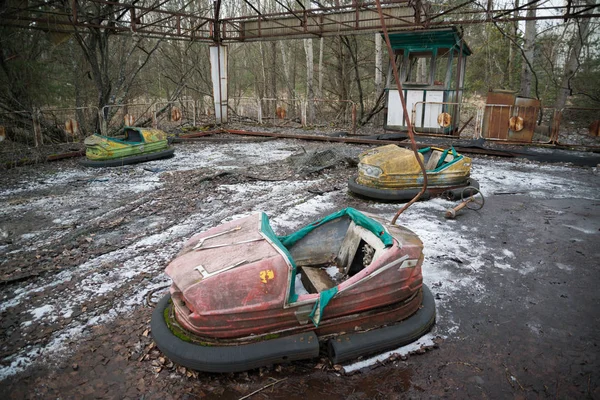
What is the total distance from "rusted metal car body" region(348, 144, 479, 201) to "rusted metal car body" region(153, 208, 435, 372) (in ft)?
8.13

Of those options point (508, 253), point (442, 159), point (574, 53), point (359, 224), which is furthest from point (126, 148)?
point (574, 53)

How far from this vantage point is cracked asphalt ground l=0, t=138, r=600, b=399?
2.20 meters

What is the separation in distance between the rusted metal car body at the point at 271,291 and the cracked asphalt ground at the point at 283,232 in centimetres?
22

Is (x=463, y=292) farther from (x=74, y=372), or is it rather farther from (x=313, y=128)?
(x=313, y=128)

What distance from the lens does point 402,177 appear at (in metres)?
5.24

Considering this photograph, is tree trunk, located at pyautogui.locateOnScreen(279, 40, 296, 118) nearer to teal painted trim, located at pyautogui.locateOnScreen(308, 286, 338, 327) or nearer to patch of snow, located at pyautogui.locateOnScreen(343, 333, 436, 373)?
A: patch of snow, located at pyautogui.locateOnScreen(343, 333, 436, 373)

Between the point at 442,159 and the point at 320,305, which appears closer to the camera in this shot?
the point at 320,305

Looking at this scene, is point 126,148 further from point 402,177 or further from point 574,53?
point 574,53

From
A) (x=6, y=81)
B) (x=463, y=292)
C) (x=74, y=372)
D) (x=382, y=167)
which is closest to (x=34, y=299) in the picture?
(x=74, y=372)

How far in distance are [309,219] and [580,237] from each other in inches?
114

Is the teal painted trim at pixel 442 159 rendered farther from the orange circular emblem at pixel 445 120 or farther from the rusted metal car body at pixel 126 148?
the rusted metal car body at pixel 126 148

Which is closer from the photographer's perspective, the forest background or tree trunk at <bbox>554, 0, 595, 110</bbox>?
the forest background

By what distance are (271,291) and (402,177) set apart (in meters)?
3.49

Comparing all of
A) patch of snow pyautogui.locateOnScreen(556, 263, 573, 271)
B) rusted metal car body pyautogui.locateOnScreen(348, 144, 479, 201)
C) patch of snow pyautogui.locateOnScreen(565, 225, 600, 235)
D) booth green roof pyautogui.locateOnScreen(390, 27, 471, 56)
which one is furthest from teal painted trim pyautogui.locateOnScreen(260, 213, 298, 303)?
booth green roof pyautogui.locateOnScreen(390, 27, 471, 56)
